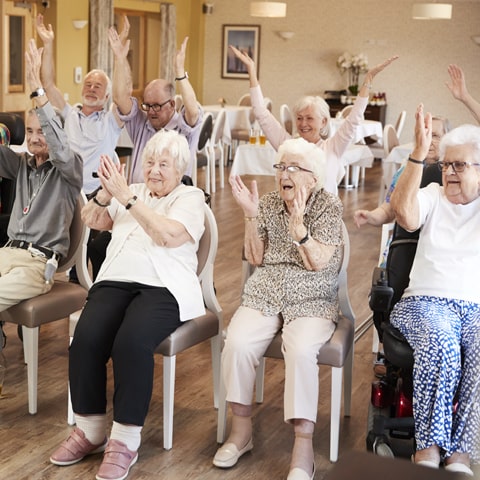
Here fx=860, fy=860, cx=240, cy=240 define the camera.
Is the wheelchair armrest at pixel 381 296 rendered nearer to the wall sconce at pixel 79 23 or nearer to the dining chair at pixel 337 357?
the dining chair at pixel 337 357

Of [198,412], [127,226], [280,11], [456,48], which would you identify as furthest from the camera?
[456,48]

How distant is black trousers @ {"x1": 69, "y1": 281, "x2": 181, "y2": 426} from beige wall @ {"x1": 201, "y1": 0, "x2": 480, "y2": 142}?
1175 centimetres

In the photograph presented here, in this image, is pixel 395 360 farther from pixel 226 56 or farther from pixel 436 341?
pixel 226 56

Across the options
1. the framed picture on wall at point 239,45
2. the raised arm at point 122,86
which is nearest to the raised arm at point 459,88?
the raised arm at point 122,86

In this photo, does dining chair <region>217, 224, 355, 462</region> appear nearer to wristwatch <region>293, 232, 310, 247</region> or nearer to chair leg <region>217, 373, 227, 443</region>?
chair leg <region>217, 373, 227, 443</region>

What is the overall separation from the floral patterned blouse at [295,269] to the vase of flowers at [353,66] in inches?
433

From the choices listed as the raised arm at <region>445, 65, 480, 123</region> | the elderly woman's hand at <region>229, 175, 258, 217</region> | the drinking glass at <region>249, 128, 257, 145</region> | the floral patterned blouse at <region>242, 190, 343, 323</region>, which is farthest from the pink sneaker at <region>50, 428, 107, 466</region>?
the drinking glass at <region>249, 128, 257, 145</region>

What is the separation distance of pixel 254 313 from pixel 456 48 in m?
11.8

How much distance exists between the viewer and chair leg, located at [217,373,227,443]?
10.8ft

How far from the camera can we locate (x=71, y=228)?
388 centimetres

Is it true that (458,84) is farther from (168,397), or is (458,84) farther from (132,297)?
(168,397)

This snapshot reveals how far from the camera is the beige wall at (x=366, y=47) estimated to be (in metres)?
14.0

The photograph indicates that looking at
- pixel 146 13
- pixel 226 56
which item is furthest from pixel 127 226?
pixel 226 56

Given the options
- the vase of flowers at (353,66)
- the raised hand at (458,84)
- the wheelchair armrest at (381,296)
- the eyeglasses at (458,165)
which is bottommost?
the wheelchair armrest at (381,296)
